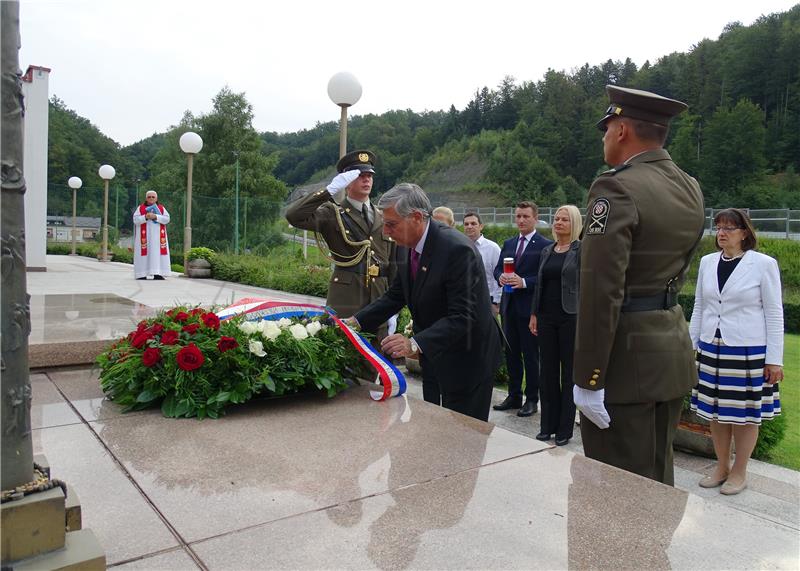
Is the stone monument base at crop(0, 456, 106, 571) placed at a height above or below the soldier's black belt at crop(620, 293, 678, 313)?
below

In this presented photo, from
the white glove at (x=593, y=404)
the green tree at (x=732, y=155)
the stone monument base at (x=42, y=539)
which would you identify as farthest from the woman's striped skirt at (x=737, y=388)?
the green tree at (x=732, y=155)

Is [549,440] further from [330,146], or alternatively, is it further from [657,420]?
[330,146]

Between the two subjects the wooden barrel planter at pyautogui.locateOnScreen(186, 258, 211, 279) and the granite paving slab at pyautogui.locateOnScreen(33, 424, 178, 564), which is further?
the wooden barrel planter at pyautogui.locateOnScreen(186, 258, 211, 279)

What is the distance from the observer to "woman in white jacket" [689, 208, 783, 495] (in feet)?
12.2

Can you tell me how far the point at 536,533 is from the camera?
195cm

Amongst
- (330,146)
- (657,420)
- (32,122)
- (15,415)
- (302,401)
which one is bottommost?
(302,401)

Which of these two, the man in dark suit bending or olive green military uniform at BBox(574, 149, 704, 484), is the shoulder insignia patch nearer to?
olive green military uniform at BBox(574, 149, 704, 484)

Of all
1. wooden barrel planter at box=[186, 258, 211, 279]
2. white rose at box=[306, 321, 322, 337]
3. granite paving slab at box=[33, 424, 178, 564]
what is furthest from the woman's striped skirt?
wooden barrel planter at box=[186, 258, 211, 279]

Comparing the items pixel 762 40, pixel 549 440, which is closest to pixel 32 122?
pixel 549 440

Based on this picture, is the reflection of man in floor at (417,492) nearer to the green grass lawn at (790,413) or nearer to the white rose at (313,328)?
the white rose at (313,328)

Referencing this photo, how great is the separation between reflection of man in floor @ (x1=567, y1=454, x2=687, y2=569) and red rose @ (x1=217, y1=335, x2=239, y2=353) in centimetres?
183

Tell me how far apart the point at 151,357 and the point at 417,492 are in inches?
69.5

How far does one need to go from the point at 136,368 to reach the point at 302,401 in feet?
3.01

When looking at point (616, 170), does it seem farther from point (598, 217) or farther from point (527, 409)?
point (527, 409)
